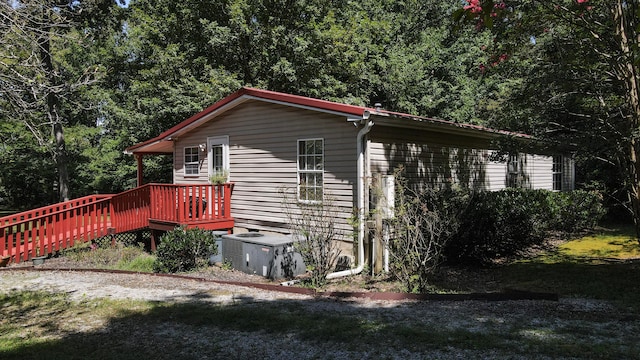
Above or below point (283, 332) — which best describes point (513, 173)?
above

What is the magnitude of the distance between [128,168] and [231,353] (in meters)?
19.5

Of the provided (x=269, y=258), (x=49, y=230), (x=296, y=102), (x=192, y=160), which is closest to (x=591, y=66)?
(x=296, y=102)

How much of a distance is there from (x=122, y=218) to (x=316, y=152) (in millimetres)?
5993

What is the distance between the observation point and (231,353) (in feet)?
12.8

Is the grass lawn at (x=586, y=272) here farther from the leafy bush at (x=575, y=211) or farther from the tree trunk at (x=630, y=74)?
the tree trunk at (x=630, y=74)

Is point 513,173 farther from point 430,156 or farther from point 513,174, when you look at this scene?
point 430,156

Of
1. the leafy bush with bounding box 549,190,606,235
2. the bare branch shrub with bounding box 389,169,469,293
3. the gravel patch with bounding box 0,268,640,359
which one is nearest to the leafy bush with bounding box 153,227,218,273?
A: the gravel patch with bounding box 0,268,640,359

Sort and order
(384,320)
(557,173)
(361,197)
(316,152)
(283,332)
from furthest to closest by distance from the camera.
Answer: (557,173), (316,152), (361,197), (384,320), (283,332)

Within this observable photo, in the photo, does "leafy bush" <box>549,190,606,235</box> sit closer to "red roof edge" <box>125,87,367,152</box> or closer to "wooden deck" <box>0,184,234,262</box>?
"red roof edge" <box>125,87,367,152</box>

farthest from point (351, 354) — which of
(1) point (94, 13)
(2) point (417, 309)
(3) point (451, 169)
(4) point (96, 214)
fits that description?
(1) point (94, 13)

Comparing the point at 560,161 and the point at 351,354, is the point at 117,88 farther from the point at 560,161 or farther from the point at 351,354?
the point at 351,354

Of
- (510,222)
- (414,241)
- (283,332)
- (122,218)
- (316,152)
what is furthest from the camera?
(122,218)

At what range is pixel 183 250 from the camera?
856 centimetres

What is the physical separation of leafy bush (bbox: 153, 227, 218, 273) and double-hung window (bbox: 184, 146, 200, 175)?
3720mm
